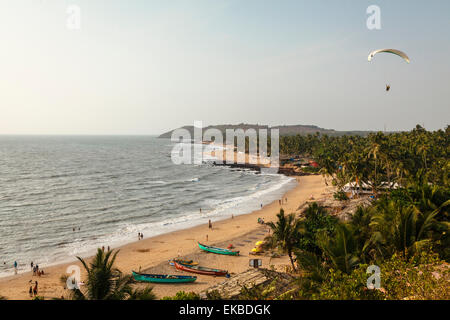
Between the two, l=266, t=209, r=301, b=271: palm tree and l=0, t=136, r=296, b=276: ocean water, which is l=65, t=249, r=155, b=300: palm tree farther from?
l=0, t=136, r=296, b=276: ocean water

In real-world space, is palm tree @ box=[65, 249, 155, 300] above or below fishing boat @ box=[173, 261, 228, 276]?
above

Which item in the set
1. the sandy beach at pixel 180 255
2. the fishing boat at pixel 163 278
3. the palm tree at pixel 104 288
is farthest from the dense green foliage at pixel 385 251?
the fishing boat at pixel 163 278

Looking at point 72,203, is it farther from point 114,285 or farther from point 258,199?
point 114,285

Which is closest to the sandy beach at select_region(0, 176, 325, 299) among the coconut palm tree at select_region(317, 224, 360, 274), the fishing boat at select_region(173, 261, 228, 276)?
the fishing boat at select_region(173, 261, 228, 276)

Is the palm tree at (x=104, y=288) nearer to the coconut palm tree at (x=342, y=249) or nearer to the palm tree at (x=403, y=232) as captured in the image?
the coconut palm tree at (x=342, y=249)

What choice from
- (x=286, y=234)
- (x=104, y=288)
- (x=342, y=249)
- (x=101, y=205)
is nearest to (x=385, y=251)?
(x=342, y=249)
